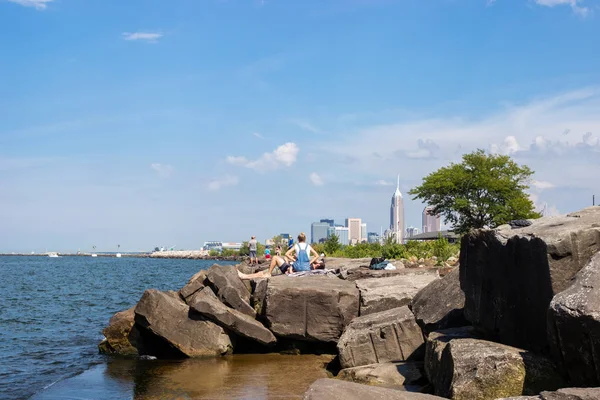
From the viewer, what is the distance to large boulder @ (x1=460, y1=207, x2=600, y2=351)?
21.8 feet

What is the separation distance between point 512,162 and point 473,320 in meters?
57.7

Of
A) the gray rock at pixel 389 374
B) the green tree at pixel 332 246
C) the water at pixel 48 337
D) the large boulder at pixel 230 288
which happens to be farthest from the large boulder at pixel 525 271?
the green tree at pixel 332 246

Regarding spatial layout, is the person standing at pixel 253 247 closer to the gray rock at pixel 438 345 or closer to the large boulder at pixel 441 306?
the large boulder at pixel 441 306

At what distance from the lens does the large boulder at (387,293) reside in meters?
12.4

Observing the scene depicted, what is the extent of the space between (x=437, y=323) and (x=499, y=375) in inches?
124

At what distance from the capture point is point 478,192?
200 feet

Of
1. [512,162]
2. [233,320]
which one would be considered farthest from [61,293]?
[512,162]

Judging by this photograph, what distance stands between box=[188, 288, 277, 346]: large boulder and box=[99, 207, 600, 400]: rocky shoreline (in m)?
0.02

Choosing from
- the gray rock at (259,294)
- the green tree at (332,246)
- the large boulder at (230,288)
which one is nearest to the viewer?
the large boulder at (230,288)

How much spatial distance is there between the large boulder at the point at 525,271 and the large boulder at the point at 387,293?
3.85m

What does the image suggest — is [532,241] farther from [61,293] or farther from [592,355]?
[61,293]

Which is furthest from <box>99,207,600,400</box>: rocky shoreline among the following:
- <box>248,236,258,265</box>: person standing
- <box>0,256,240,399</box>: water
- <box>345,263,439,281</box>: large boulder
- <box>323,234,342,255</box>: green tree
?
<box>323,234,342,255</box>: green tree

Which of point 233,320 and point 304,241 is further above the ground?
point 304,241

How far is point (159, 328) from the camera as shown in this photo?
1287 centimetres
